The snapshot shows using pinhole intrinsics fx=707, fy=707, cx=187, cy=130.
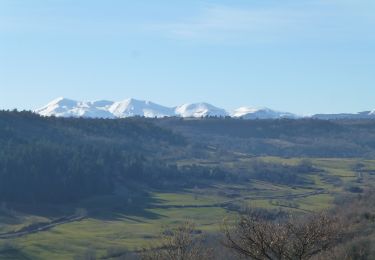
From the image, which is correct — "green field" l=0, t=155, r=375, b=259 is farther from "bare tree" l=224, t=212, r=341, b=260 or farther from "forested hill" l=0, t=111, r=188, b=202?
"bare tree" l=224, t=212, r=341, b=260

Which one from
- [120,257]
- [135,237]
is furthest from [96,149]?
[120,257]

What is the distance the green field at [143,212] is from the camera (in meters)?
85.5

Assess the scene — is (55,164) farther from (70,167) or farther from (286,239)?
(286,239)

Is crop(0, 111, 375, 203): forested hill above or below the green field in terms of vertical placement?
above

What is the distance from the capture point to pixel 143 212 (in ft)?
385

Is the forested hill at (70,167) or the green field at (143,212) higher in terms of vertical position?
the forested hill at (70,167)

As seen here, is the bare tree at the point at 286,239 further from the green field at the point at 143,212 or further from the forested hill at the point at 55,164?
the forested hill at the point at 55,164

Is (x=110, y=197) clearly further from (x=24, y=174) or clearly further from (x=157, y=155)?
(x=157, y=155)

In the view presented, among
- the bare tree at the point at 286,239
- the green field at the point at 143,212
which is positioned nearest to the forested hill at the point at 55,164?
the green field at the point at 143,212

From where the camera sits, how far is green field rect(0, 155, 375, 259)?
8550cm

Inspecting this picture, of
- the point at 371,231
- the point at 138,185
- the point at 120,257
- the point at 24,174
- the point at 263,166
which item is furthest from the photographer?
the point at 263,166

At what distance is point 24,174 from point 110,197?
55.3ft

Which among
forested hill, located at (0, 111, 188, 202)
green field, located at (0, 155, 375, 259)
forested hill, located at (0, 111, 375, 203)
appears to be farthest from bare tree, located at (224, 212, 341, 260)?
forested hill, located at (0, 111, 188, 202)

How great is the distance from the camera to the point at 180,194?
139375 mm
